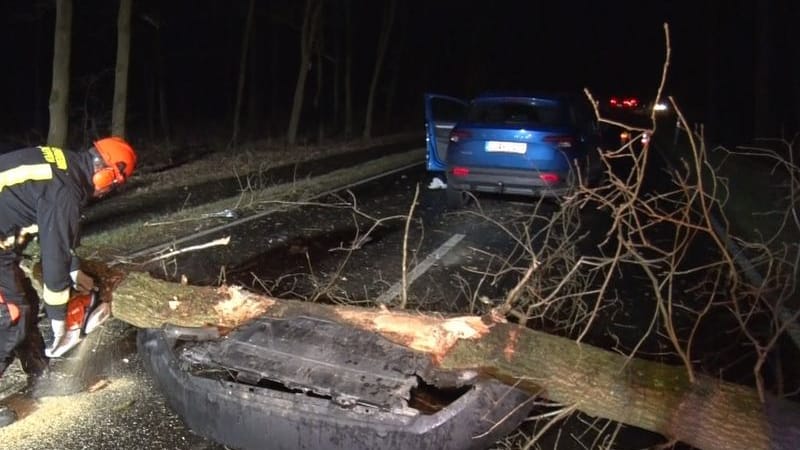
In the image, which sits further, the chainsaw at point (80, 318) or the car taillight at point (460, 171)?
the car taillight at point (460, 171)

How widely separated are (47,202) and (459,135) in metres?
6.28

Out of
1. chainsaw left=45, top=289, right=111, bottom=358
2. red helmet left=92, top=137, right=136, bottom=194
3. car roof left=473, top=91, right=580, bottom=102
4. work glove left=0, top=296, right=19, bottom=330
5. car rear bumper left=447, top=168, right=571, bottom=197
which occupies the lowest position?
car rear bumper left=447, top=168, right=571, bottom=197

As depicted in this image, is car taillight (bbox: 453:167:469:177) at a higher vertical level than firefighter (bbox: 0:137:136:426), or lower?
lower

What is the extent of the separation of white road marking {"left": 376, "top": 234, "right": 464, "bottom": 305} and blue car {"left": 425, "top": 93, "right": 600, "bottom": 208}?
1.31 m

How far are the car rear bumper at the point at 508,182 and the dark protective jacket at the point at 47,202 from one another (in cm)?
602

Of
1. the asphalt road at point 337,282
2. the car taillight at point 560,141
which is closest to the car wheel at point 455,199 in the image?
the asphalt road at point 337,282

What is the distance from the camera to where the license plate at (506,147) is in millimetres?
8484

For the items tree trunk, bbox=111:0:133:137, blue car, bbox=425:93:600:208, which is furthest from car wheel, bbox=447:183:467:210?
tree trunk, bbox=111:0:133:137

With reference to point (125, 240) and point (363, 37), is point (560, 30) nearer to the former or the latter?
point (363, 37)

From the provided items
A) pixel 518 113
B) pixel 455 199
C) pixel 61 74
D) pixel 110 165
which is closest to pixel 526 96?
pixel 518 113

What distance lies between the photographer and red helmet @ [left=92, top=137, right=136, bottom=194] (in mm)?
3605

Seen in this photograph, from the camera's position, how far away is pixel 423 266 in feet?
21.1

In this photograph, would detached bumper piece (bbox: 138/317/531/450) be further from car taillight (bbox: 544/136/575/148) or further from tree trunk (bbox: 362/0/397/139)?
tree trunk (bbox: 362/0/397/139)

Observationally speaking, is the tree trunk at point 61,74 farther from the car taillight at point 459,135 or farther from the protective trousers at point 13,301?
the protective trousers at point 13,301
